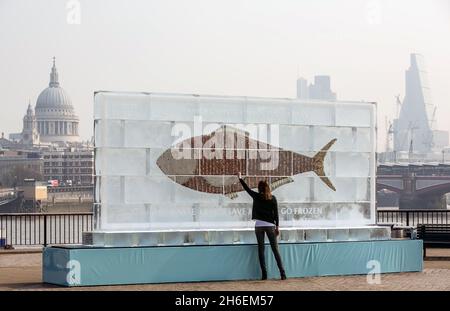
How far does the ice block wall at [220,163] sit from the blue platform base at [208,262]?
76 cm

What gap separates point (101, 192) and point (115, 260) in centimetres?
116

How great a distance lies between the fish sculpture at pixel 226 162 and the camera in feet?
57.6

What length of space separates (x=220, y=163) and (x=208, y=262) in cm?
173

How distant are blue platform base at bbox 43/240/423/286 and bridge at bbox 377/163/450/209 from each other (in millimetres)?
91889

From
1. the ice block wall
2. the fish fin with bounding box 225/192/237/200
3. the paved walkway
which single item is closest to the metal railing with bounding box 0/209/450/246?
the paved walkway

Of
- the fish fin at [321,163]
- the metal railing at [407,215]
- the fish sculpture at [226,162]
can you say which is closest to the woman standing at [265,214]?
the fish sculpture at [226,162]

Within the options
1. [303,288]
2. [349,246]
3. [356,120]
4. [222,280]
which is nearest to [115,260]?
[222,280]

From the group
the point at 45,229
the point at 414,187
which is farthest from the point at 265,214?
the point at 414,187

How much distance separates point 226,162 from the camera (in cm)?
1791

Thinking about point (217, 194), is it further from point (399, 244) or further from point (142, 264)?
point (399, 244)

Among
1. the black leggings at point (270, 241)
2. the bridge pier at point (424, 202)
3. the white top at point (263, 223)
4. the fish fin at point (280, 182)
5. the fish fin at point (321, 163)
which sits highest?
the fish fin at point (321, 163)

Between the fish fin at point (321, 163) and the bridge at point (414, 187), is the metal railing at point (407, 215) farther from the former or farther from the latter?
the bridge at point (414, 187)

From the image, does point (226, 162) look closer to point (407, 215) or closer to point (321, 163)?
point (321, 163)
